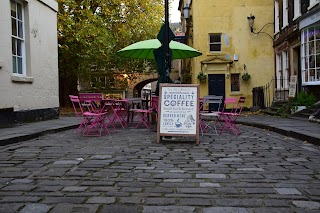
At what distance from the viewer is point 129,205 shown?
3.20 metres

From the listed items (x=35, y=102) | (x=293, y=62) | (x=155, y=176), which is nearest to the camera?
(x=155, y=176)

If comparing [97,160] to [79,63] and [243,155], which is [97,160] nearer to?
[243,155]

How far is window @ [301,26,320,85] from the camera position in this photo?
13906 millimetres

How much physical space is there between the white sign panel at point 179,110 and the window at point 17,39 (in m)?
5.59

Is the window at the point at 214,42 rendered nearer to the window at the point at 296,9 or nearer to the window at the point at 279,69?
the window at the point at 279,69

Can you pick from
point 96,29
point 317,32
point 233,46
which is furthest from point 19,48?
point 233,46

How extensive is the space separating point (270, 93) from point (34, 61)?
49.1 feet

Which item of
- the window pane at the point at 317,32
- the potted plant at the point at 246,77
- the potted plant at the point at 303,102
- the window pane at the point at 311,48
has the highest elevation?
the window pane at the point at 317,32

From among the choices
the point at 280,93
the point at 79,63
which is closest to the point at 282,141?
the point at 280,93

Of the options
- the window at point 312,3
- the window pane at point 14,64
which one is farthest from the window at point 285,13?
the window pane at point 14,64

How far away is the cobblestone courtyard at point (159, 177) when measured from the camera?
10.5 ft

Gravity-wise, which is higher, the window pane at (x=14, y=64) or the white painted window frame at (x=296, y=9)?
the white painted window frame at (x=296, y=9)

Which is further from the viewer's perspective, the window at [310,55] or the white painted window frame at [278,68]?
the white painted window frame at [278,68]

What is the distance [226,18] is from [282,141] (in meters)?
16.8
